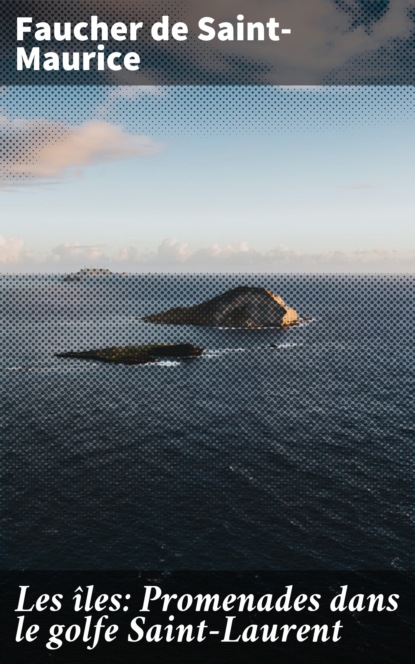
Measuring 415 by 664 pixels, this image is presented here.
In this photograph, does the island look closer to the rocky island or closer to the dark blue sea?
the dark blue sea

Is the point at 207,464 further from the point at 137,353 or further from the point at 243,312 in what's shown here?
the point at 243,312

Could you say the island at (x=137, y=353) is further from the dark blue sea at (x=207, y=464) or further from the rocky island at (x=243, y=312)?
the rocky island at (x=243, y=312)

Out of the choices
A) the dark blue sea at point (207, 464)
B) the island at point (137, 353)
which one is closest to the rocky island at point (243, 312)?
the island at point (137, 353)

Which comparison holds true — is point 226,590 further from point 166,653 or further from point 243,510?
point 243,510

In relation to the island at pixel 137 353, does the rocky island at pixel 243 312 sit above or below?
above

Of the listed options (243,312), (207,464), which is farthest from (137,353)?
(207,464)
